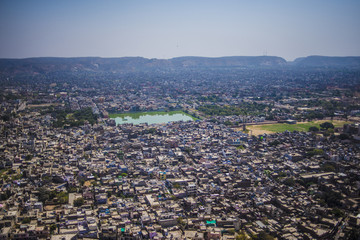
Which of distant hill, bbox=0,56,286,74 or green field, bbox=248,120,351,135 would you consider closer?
green field, bbox=248,120,351,135

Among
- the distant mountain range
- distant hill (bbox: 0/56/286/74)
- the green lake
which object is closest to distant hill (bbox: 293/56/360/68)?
the distant mountain range

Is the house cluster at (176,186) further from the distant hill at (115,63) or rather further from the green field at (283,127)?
the distant hill at (115,63)

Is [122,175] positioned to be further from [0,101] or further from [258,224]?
[0,101]

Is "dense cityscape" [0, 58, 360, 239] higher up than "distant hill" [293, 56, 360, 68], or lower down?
lower down

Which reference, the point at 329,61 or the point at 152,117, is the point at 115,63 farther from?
the point at 329,61

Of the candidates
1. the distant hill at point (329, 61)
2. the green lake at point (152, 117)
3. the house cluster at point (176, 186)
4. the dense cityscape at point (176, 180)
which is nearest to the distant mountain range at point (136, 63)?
the distant hill at point (329, 61)

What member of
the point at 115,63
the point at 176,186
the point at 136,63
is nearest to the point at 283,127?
the point at 176,186

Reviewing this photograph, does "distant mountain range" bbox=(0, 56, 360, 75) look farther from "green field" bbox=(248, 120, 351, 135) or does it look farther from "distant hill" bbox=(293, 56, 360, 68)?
"green field" bbox=(248, 120, 351, 135)
